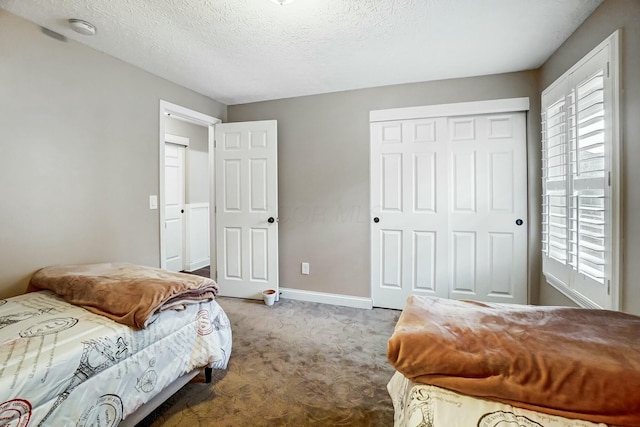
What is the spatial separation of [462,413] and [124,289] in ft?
5.37

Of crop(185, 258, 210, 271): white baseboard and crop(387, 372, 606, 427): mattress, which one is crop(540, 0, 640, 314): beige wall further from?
crop(185, 258, 210, 271): white baseboard

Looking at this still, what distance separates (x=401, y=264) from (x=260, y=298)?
1.67 m

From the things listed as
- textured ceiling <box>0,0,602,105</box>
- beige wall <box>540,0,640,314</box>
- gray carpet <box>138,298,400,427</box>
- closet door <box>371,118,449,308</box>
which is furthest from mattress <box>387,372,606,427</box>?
closet door <box>371,118,449,308</box>

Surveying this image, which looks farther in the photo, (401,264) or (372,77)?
(401,264)

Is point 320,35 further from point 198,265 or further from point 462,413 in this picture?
point 198,265

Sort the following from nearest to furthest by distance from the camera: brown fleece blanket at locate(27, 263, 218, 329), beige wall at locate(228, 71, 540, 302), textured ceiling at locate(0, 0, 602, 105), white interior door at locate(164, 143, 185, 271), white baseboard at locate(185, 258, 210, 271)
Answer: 1. brown fleece blanket at locate(27, 263, 218, 329)
2. textured ceiling at locate(0, 0, 602, 105)
3. beige wall at locate(228, 71, 540, 302)
4. white interior door at locate(164, 143, 185, 271)
5. white baseboard at locate(185, 258, 210, 271)

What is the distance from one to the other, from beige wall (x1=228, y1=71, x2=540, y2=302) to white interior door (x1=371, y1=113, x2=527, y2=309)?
0.16m

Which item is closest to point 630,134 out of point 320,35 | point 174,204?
point 320,35

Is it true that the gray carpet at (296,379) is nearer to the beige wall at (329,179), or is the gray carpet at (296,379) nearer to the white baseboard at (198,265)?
the beige wall at (329,179)

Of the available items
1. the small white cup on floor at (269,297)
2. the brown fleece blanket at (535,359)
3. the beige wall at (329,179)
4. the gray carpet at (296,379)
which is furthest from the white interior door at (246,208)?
the brown fleece blanket at (535,359)

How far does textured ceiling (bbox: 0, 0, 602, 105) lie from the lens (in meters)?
1.71

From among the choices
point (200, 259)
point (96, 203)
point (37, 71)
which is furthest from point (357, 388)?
point (200, 259)

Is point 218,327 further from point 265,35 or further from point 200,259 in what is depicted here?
point 200,259

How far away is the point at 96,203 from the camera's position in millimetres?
2207
